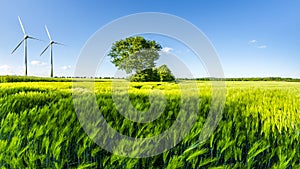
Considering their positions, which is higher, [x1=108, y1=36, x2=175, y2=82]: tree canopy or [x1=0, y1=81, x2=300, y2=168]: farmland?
[x1=108, y1=36, x2=175, y2=82]: tree canopy

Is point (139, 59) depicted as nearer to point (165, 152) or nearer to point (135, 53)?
point (135, 53)

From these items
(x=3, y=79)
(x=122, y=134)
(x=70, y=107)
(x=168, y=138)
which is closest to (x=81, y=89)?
(x=70, y=107)

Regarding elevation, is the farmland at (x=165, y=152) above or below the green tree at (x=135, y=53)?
below

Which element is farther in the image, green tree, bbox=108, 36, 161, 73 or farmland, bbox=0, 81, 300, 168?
green tree, bbox=108, 36, 161, 73

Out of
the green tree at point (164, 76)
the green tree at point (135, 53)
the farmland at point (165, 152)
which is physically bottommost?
the farmland at point (165, 152)

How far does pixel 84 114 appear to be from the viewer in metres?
2.10

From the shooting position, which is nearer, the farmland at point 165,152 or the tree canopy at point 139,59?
the farmland at point 165,152

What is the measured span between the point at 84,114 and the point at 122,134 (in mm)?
534

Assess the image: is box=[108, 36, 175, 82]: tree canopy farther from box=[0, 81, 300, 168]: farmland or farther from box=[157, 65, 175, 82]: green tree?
box=[0, 81, 300, 168]: farmland

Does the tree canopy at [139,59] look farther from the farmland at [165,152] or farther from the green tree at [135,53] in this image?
the farmland at [165,152]

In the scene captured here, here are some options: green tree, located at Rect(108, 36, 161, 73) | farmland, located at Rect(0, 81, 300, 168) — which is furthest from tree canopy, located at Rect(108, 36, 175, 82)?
farmland, located at Rect(0, 81, 300, 168)

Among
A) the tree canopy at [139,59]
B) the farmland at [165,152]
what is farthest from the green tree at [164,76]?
the farmland at [165,152]

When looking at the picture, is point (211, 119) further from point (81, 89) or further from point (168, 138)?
point (81, 89)

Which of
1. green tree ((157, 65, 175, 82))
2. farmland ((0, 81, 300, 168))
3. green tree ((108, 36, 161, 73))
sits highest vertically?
green tree ((108, 36, 161, 73))
